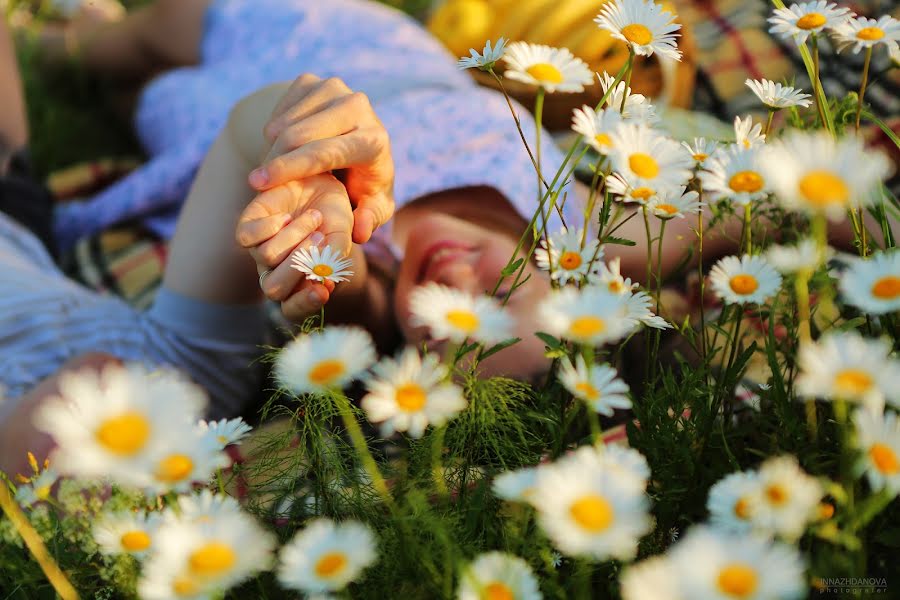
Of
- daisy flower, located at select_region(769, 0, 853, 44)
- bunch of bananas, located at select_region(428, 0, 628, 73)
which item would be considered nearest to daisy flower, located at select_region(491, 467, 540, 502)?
daisy flower, located at select_region(769, 0, 853, 44)

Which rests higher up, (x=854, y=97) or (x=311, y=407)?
(x=854, y=97)

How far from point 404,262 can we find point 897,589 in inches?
25.7

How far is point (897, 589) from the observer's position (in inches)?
12.0

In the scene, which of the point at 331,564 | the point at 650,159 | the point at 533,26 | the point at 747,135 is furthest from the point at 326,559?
the point at 533,26

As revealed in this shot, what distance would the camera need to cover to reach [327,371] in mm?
279

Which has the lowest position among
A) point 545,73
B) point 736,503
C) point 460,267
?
point 460,267

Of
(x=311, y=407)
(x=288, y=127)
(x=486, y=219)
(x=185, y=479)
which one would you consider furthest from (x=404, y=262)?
(x=185, y=479)

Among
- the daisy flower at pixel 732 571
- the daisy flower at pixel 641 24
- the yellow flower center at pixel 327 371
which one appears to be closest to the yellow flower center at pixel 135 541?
the yellow flower center at pixel 327 371

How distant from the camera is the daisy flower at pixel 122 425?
0.74ft

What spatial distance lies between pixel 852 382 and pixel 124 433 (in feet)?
0.76

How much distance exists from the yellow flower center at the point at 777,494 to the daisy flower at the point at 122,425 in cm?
19

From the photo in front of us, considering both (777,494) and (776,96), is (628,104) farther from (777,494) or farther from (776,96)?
(777,494)

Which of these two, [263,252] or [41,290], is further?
[41,290]

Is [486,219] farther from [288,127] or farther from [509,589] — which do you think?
[509,589]
